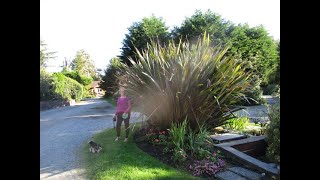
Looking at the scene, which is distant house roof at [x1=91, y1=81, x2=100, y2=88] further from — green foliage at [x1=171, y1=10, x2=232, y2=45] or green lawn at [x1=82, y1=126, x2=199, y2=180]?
green foliage at [x1=171, y1=10, x2=232, y2=45]

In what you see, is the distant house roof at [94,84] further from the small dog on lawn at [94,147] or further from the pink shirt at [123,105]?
the pink shirt at [123,105]

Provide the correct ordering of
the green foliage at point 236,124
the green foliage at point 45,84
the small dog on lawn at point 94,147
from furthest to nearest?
the green foliage at point 236,124 → the small dog on lawn at point 94,147 → the green foliage at point 45,84

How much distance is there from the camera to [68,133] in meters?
3.03

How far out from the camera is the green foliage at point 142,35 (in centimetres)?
238

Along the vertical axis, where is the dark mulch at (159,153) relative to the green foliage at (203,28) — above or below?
below

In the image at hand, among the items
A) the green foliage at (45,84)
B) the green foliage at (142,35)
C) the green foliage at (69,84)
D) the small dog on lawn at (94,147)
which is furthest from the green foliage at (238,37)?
the small dog on lawn at (94,147)

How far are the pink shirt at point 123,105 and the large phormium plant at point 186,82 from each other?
0.20 m

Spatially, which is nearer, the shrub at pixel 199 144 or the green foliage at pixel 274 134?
the green foliage at pixel 274 134

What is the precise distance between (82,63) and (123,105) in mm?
1195

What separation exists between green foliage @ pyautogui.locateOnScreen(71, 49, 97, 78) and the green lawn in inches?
32.4

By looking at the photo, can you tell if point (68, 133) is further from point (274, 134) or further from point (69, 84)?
point (274, 134)
